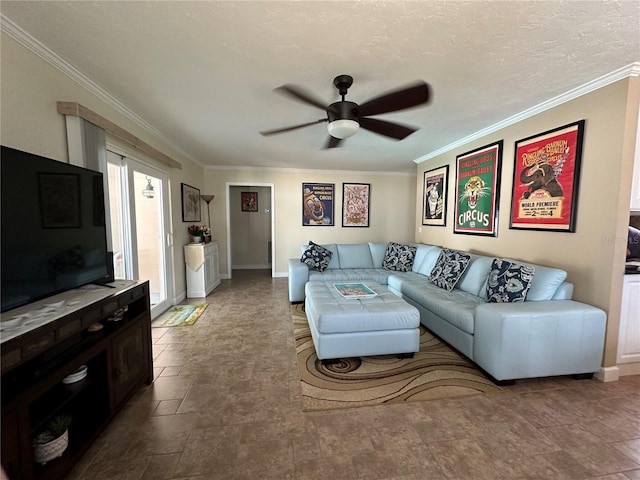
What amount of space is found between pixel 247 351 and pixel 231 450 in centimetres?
113

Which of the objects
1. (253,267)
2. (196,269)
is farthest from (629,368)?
(253,267)

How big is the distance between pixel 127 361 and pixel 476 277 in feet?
10.9

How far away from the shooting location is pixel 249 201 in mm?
6766

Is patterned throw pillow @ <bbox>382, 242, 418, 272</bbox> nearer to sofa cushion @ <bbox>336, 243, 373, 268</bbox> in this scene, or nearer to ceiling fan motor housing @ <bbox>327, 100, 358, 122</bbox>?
sofa cushion @ <bbox>336, 243, 373, 268</bbox>

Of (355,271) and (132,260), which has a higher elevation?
(132,260)

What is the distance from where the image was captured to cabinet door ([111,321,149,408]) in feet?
5.48

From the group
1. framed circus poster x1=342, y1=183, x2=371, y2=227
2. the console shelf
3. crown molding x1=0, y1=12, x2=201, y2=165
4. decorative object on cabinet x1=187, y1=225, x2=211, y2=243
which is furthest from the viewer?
framed circus poster x1=342, y1=183, x2=371, y2=227

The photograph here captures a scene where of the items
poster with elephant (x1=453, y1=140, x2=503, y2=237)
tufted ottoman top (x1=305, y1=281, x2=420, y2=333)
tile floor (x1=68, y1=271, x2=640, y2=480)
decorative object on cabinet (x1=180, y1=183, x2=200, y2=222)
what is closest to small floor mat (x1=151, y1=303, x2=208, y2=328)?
tile floor (x1=68, y1=271, x2=640, y2=480)

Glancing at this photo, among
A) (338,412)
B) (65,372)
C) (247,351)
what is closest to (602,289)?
(338,412)

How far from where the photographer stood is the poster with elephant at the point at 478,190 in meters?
3.22

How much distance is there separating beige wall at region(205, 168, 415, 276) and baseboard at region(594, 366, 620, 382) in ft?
14.1

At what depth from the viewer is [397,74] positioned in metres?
1.99

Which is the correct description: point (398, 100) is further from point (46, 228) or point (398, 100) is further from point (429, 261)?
point (429, 261)

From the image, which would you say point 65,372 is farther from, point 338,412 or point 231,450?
point 338,412
